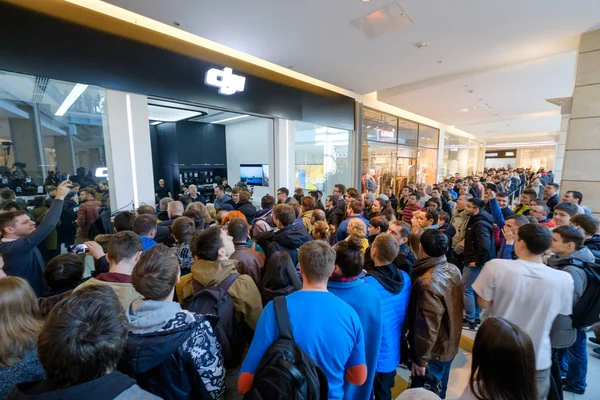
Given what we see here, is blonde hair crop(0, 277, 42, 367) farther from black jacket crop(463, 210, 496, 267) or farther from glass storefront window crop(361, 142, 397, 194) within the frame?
glass storefront window crop(361, 142, 397, 194)

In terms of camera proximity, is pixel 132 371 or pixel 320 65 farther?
pixel 320 65

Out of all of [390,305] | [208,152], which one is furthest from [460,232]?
[208,152]

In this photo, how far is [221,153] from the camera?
37.9ft

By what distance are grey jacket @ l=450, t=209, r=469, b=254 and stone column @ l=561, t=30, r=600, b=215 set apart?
2.77 meters

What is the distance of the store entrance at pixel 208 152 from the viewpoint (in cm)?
988

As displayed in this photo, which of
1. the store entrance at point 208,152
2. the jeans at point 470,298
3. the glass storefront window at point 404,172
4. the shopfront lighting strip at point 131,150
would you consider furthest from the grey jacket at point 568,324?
the glass storefront window at point 404,172

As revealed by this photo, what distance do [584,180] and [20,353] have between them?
6879 mm

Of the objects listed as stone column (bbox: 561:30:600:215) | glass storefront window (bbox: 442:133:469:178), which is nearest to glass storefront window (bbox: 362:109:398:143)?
stone column (bbox: 561:30:600:215)

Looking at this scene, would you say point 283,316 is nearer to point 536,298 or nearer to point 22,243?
point 536,298

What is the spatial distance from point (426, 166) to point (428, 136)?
1480 mm

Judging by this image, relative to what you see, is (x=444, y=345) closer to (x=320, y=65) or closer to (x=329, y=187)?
(x=320, y=65)

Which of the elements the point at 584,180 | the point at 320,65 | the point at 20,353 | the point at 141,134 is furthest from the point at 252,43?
the point at 584,180

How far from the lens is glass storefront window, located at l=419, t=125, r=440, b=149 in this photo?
41.1 ft

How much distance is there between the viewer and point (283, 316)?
1138 millimetres
